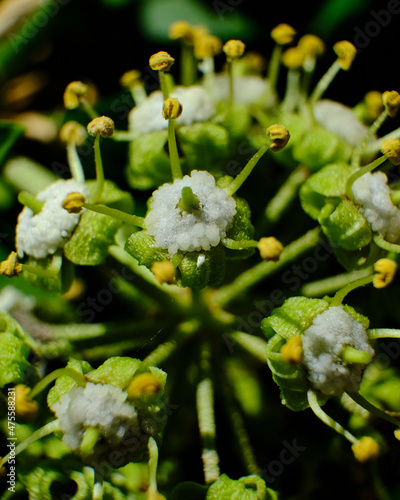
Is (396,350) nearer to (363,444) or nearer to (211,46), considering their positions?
(363,444)

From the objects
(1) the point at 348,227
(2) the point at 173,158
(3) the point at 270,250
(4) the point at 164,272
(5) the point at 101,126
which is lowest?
(1) the point at 348,227

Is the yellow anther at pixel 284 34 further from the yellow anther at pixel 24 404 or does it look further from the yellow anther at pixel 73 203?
the yellow anther at pixel 24 404

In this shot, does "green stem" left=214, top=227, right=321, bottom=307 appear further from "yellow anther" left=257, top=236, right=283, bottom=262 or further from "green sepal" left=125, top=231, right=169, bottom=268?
"green sepal" left=125, top=231, right=169, bottom=268

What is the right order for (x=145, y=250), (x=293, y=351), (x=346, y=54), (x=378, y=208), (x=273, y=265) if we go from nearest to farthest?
(x=293, y=351) → (x=145, y=250) → (x=378, y=208) → (x=273, y=265) → (x=346, y=54)

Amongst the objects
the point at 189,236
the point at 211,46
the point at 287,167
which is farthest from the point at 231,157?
the point at 189,236

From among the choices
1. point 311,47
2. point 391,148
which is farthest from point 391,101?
point 311,47

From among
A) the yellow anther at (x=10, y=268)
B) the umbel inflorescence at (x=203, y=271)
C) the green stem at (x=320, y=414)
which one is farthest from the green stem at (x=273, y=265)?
the yellow anther at (x=10, y=268)

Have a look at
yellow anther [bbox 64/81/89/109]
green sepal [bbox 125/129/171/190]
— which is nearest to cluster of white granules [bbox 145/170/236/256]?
green sepal [bbox 125/129/171/190]

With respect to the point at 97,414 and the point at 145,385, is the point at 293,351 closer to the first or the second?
the point at 145,385
